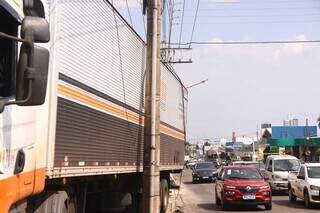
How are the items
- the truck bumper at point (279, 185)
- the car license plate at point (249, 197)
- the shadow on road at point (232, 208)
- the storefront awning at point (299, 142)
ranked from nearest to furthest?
the car license plate at point (249, 197) → the shadow on road at point (232, 208) → the truck bumper at point (279, 185) → the storefront awning at point (299, 142)

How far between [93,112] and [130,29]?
10.4 ft

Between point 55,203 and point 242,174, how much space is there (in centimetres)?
1621

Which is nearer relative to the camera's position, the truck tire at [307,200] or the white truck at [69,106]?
the white truck at [69,106]

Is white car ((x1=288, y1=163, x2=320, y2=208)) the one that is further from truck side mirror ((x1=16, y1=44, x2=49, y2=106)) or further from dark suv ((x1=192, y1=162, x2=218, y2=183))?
dark suv ((x1=192, y1=162, x2=218, y2=183))

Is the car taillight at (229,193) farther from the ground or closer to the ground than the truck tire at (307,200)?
farther from the ground

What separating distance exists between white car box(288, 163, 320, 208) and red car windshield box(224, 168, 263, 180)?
1741 mm

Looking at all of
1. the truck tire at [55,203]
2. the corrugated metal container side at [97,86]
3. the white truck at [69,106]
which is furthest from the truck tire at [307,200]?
the truck tire at [55,203]

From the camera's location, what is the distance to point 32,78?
387cm

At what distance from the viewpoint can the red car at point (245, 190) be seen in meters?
21.1

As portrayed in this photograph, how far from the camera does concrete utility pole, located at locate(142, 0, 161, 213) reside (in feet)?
43.1

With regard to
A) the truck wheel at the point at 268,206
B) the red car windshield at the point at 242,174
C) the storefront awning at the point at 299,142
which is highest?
the storefront awning at the point at 299,142

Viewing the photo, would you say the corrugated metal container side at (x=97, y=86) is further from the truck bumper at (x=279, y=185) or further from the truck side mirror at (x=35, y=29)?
the truck bumper at (x=279, y=185)

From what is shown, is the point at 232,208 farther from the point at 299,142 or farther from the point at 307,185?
the point at 299,142

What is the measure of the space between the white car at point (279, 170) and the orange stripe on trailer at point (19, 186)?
81.2ft
